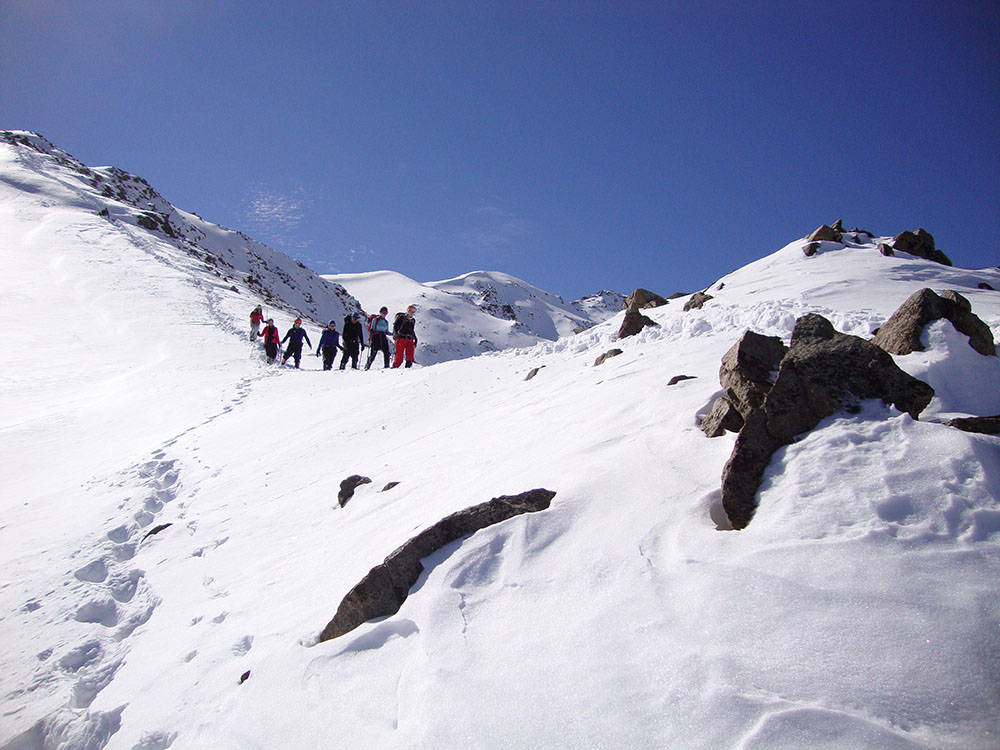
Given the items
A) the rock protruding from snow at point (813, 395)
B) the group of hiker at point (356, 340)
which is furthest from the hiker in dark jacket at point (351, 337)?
the rock protruding from snow at point (813, 395)

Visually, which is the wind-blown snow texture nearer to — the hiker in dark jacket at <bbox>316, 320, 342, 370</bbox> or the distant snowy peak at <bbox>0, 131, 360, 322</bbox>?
the hiker in dark jacket at <bbox>316, 320, 342, 370</bbox>

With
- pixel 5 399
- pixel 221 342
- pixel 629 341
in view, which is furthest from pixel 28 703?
pixel 221 342

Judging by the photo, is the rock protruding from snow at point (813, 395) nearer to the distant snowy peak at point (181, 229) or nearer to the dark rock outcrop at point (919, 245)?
the dark rock outcrop at point (919, 245)

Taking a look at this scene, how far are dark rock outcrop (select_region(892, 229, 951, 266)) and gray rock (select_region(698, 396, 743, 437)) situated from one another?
1842 cm

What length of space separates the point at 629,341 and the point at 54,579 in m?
9.40

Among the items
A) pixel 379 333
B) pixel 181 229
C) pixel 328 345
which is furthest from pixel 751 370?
pixel 181 229

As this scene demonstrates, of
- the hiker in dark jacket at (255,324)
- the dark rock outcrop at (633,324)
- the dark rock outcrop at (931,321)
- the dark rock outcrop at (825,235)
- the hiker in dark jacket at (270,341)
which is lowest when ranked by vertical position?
the dark rock outcrop at (931,321)

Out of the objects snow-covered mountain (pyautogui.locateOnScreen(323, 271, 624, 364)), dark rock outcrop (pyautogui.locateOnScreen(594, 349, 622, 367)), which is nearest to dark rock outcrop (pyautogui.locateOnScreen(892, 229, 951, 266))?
dark rock outcrop (pyautogui.locateOnScreen(594, 349, 622, 367))

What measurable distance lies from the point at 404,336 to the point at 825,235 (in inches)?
606

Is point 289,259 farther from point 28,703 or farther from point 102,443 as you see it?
point 28,703

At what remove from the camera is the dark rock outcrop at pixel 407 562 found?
345cm

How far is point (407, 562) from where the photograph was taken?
363 centimetres

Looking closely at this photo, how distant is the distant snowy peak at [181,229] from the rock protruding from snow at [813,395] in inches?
1494

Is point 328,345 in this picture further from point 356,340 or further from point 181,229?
point 181,229
